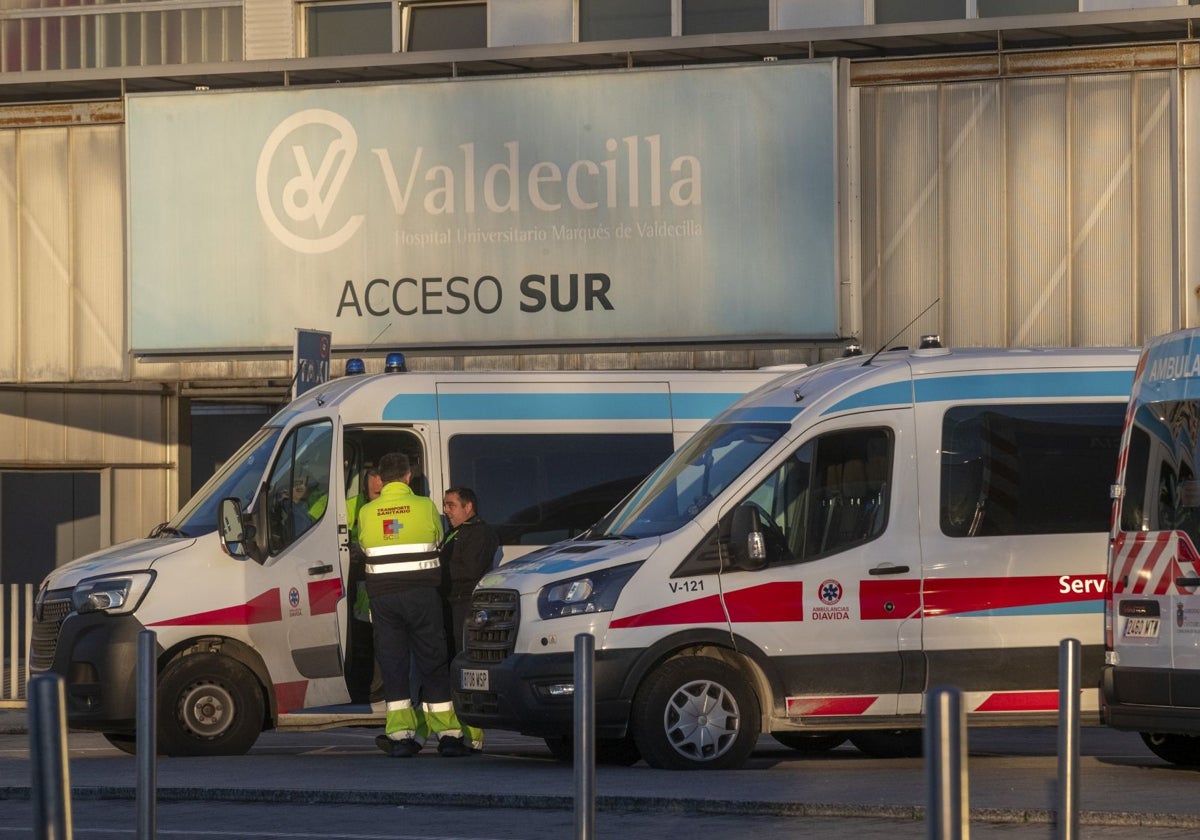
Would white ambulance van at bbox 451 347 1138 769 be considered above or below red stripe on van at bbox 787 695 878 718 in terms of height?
above

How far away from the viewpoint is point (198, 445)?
90.8 feet

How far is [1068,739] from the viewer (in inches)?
264

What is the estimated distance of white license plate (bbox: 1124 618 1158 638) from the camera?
34.3ft

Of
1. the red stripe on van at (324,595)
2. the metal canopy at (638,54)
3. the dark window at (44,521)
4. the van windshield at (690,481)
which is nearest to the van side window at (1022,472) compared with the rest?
the van windshield at (690,481)

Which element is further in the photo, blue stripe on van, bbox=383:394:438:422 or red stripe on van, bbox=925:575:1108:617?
blue stripe on van, bbox=383:394:438:422

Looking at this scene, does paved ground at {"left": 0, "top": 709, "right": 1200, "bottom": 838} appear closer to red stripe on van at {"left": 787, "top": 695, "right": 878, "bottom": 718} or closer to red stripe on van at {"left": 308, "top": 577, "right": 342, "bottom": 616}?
red stripe on van at {"left": 787, "top": 695, "right": 878, "bottom": 718}

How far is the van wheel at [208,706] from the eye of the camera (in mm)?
12891

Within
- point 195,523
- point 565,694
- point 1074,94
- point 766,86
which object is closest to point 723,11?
point 766,86

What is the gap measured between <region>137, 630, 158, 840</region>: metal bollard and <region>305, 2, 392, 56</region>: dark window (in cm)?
1799

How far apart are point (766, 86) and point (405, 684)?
10417 mm

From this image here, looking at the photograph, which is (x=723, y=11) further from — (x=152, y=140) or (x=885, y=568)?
(x=885, y=568)

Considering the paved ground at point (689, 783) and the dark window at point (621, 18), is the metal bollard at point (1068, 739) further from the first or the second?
the dark window at point (621, 18)

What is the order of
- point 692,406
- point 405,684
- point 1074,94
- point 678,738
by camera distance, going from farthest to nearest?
point 1074,94 → point 692,406 → point 405,684 → point 678,738

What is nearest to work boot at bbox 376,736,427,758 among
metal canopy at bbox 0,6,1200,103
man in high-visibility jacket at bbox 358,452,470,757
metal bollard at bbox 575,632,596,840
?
man in high-visibility jacket at bbox 358,452,470,757
